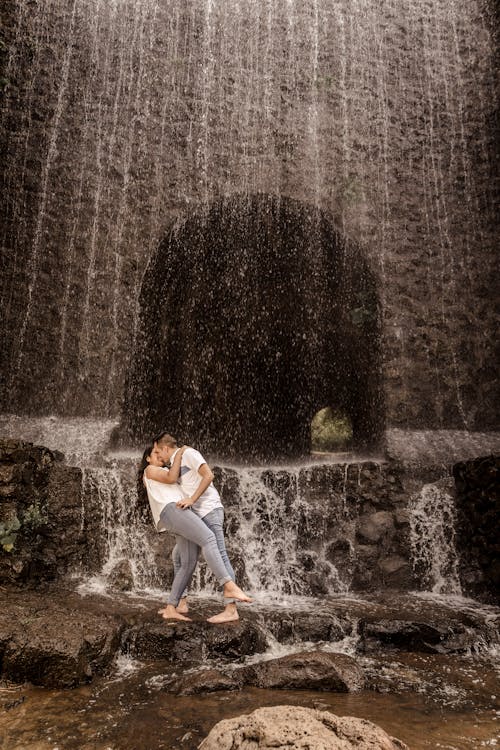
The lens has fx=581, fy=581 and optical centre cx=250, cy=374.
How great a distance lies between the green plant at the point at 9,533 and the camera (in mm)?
4984

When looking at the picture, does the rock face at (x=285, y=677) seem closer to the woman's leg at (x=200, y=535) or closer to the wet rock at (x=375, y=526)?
the woman's leg at (x=200, y=535)

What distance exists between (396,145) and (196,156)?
3.03 metres

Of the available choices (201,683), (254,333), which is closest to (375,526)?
(201,683)

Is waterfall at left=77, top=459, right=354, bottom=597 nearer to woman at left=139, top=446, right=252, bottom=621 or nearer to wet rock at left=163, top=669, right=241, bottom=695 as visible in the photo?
woman at left=139, top=446, right=252, bottom=621

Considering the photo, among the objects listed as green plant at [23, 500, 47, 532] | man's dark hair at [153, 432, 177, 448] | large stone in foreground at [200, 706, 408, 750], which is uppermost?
man's dark hair at [153, 432, 177, 448]

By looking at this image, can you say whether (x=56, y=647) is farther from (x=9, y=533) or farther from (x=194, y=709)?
(x=9, y=533)

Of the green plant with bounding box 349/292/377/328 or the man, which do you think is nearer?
the man

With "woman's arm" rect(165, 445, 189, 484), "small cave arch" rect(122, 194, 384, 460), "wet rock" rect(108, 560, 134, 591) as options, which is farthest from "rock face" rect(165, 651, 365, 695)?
"small cave arch" rect(122, 194, 384, 460)

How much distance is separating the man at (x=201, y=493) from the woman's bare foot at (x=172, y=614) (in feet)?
0.25

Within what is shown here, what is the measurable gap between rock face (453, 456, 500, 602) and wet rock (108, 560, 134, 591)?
10.8 ft

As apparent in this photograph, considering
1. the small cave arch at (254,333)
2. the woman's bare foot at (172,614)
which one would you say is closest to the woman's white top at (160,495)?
the woman's bare foot at (172,614)

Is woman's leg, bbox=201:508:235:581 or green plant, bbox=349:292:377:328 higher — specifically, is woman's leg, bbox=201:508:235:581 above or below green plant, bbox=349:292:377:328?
below

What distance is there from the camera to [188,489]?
14.0ft

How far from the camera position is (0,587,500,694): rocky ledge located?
342cm
